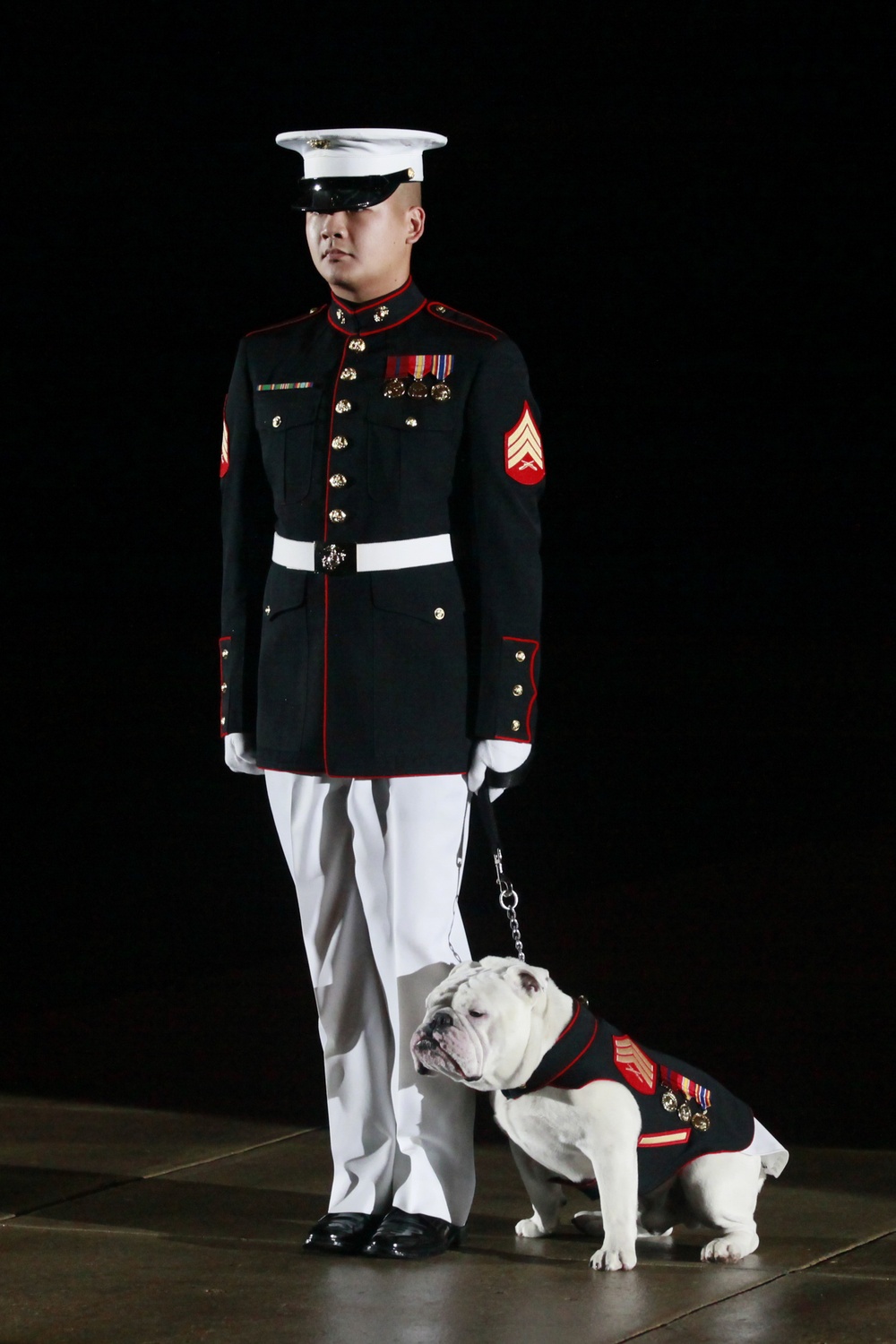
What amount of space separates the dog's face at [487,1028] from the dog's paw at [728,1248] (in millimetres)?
376

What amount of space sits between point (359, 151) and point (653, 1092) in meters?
1.37

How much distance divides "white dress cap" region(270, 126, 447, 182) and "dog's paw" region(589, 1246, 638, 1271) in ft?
4.95

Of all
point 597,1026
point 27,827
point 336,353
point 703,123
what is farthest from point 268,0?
point 597,1026

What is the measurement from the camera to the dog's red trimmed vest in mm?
3068

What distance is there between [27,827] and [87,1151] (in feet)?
12.0

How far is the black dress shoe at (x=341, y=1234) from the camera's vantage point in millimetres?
3244

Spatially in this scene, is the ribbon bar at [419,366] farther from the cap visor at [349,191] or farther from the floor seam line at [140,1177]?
the floor seam line at [140,1177]

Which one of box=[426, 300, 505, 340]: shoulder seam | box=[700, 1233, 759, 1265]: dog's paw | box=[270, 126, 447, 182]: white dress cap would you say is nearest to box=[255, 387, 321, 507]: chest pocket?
box=[426, 300, 505, 340]: shoulder seam

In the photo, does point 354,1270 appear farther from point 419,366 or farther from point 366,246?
point 366,246

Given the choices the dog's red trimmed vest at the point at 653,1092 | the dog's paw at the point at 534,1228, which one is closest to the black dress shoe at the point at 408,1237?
the dog's paw at the point at 534,1228

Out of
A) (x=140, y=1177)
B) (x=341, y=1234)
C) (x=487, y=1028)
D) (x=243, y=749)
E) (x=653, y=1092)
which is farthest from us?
(x=140, y=1177)

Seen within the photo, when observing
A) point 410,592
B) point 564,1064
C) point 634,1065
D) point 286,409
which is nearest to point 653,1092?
point 634,1065

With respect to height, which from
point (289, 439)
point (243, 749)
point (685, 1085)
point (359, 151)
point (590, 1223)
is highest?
point (359, 151)

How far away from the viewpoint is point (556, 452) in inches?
453
